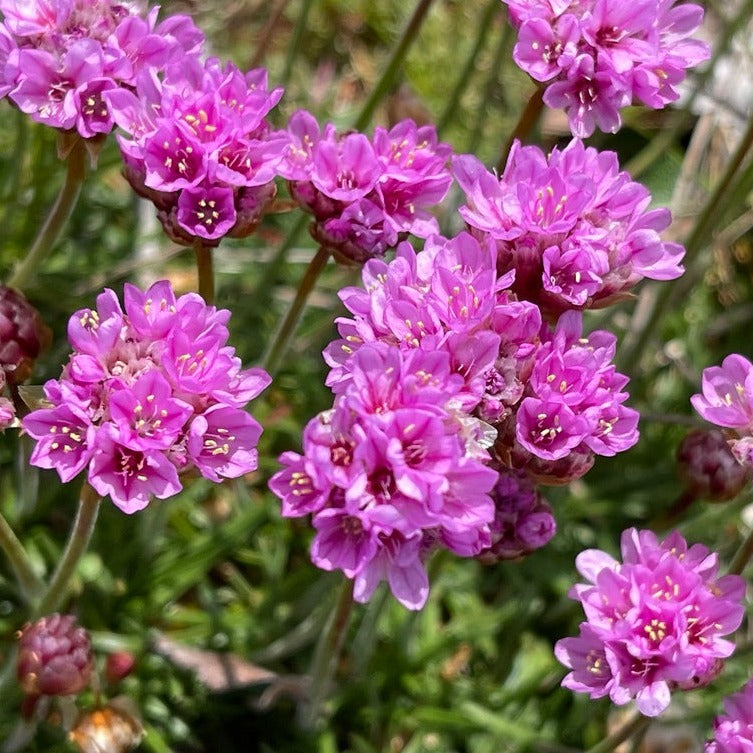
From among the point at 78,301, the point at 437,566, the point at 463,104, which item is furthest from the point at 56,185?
the point at 463,104

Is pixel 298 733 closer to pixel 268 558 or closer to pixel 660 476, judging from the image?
pixel 268 558

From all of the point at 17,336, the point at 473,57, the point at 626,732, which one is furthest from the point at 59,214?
the point at 626,732

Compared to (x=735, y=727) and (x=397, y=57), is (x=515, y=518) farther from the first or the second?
(x=397, y=57)

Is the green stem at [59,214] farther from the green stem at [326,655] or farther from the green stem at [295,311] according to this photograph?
the green stem at [326,655]

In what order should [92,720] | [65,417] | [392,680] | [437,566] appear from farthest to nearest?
[392,680] → [437,566] → [92,720] → [65,417]

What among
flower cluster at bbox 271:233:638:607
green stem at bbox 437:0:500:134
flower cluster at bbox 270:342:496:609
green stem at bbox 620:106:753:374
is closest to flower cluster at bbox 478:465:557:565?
flower cluster at bbox 271:233:638:607
